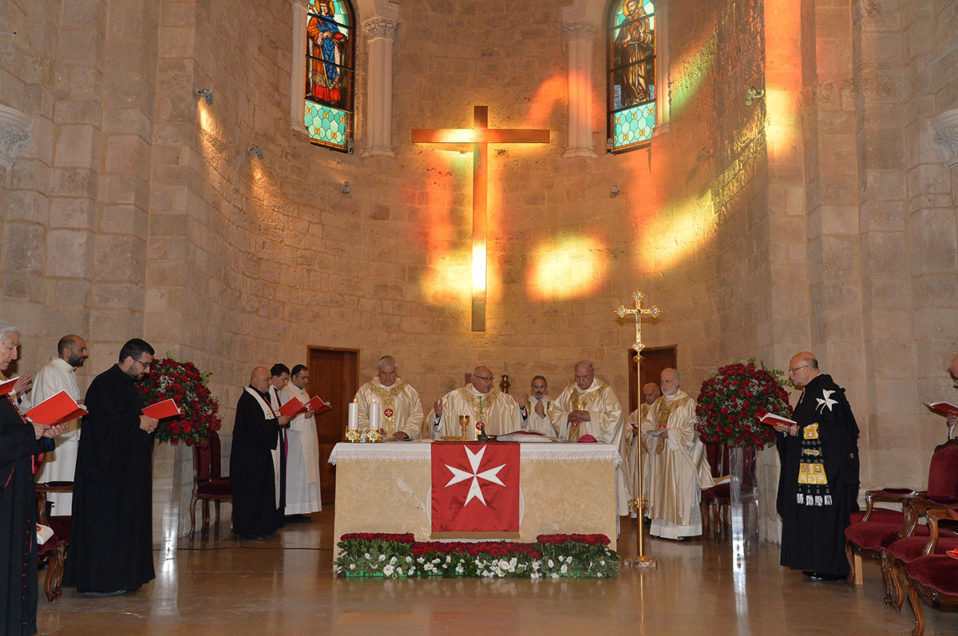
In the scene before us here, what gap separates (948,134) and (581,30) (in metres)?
8.05

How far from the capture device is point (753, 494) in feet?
31.5

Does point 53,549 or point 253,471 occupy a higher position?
point 253,471

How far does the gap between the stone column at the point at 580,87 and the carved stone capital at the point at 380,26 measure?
302cm

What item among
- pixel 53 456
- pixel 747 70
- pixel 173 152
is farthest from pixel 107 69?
pixel 747 70

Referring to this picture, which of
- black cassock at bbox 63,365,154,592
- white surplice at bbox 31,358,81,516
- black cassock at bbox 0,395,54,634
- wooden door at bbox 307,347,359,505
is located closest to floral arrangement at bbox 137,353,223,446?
white surplice at bbox 31,358,81,516

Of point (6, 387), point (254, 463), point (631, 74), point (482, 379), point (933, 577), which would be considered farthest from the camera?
point (631, 74)

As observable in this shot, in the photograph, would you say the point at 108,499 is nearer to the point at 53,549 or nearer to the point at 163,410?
the point at 53,549

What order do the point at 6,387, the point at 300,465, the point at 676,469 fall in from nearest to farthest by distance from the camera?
the point at 6,387
the point at 676,469
the point at 300,465

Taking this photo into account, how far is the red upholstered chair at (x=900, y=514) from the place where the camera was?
6195 millimetres

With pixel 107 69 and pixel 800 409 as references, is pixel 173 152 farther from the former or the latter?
pixel 800 409

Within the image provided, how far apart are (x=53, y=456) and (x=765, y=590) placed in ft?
21.6

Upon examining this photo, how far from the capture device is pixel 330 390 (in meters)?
14.2

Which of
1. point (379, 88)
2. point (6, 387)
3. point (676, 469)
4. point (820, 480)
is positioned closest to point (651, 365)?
point (676, 469)

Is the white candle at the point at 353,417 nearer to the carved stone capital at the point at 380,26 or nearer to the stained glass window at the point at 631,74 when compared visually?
the stained glass window at the point at 631,74
